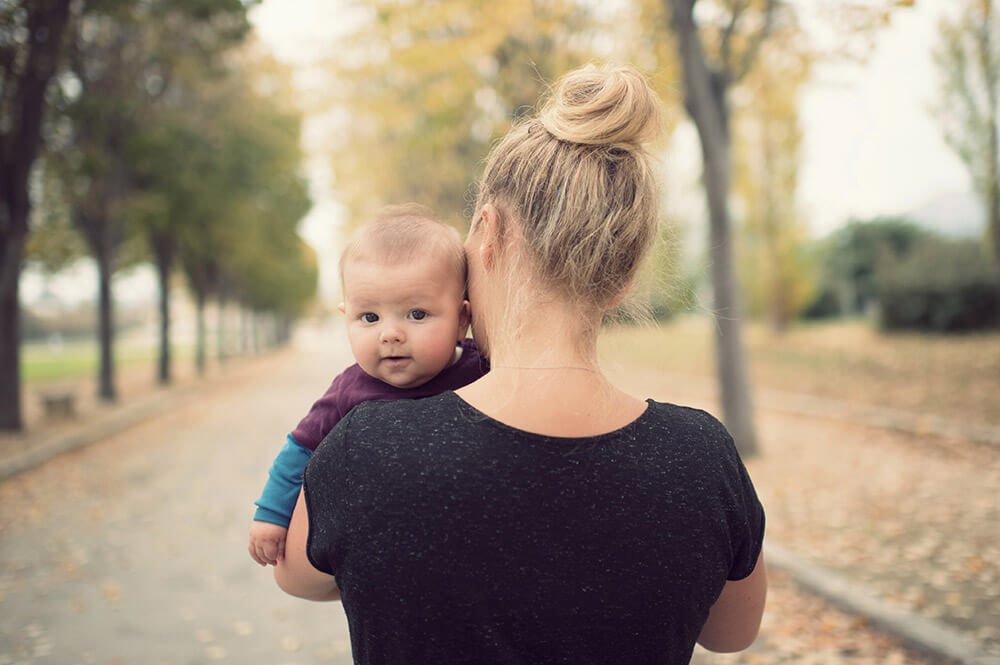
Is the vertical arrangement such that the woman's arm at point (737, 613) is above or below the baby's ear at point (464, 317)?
below

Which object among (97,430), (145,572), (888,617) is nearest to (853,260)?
(97,430)

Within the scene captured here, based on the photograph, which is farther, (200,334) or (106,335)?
(200,334)

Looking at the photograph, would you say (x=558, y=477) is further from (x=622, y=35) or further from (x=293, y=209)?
(x=293, y=209)

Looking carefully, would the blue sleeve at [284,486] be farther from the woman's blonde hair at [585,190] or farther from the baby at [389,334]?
the woman's blonde hair at [585,190]

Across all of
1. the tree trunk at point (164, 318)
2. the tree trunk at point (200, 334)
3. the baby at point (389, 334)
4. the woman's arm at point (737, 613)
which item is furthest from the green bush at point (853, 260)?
the baby at point (389, 334)

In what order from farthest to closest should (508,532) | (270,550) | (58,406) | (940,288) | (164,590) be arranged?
(940,288) < (58,406) < (164,590) < (270,550) < (508,532)

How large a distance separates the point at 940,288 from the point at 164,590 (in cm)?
2130

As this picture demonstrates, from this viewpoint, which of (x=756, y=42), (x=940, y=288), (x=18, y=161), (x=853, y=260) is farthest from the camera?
(x=853, y=260)

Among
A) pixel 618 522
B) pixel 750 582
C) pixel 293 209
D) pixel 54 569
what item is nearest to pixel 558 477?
pixel 618 522

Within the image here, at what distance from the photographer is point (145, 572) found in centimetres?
603

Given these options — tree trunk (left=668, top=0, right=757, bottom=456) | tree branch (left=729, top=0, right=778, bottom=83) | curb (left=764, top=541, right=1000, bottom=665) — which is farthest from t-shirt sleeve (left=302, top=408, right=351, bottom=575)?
tree branch (left=729, top=0, right=778, bottom=83)

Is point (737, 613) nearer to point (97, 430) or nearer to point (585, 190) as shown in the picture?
point (585, 190)

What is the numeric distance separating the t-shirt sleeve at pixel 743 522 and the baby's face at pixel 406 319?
2.12ft

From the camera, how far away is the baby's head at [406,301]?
1680 millimetres
